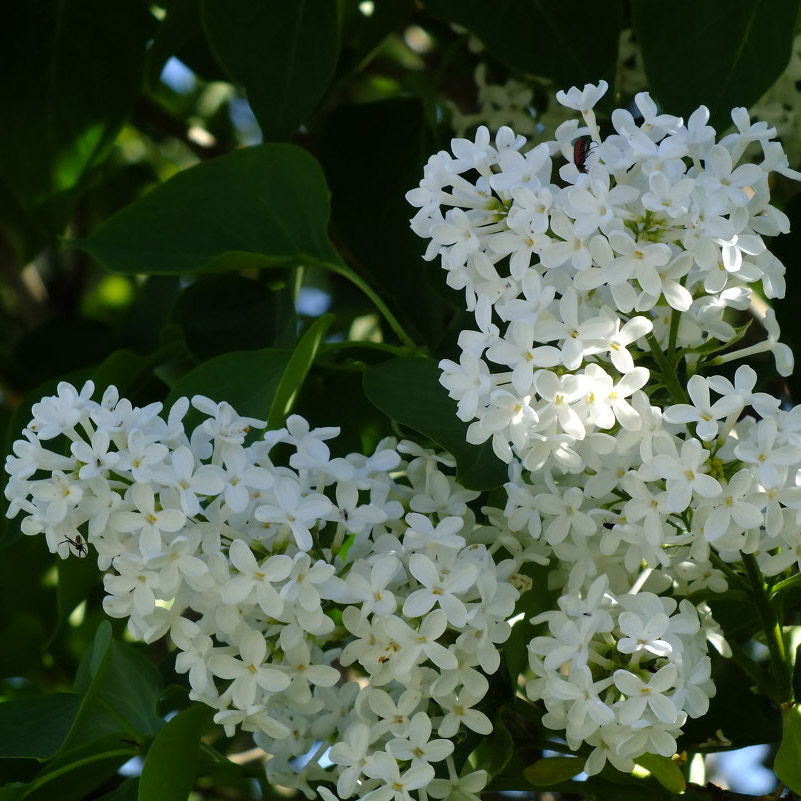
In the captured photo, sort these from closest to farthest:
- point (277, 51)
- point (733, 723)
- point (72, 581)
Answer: point (733, 723) → point (72, 581) → point (277, 51)

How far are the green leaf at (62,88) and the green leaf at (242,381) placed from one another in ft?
1.29

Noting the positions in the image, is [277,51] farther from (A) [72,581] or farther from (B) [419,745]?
(B) [419,745]

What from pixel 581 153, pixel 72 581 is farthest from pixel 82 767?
pixel 581 153

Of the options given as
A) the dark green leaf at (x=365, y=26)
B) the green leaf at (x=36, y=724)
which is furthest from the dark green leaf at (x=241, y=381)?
the dark green leaf at (x=365, y=26)

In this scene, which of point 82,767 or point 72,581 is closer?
point 82,767

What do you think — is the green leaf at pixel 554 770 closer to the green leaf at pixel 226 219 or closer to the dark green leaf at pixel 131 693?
the dark green leaf at pixel 131 693

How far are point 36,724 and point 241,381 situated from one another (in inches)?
12.1

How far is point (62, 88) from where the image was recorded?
1.25 meters

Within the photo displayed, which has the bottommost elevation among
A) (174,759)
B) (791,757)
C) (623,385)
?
(174,759)

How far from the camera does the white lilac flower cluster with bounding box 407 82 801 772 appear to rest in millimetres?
697

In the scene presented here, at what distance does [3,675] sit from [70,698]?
1.64 ft

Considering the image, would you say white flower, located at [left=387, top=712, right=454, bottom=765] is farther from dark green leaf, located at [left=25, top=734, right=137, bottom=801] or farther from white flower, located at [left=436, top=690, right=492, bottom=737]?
dark green leaf, located at [left=25, top=734, right=137, bottom=801]

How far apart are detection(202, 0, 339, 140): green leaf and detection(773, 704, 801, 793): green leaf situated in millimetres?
682

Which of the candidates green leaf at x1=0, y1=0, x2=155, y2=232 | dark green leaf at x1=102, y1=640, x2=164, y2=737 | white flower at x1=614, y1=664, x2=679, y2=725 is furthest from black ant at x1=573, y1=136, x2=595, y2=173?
green leaf at x1=0, y1=0, x2=155, y2=232
